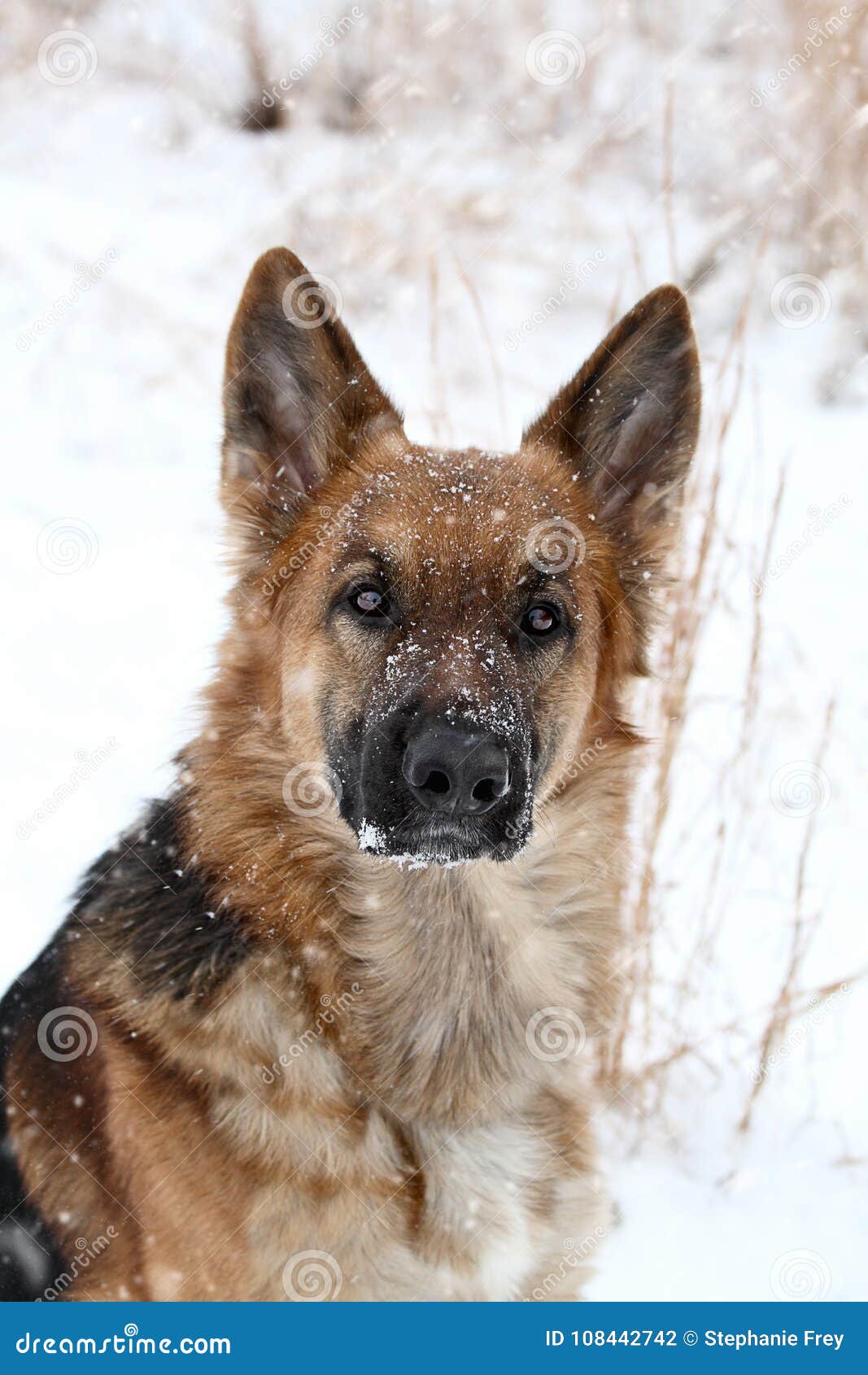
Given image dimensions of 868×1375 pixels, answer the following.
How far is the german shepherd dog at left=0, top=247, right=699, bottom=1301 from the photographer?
2.77 metres

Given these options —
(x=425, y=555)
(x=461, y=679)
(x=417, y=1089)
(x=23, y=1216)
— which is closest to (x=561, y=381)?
(x=425, y=555)

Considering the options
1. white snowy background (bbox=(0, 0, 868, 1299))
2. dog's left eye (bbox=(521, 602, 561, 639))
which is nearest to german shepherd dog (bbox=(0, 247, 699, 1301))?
dog's left eye (bbox=(521, 602, 561, 639))

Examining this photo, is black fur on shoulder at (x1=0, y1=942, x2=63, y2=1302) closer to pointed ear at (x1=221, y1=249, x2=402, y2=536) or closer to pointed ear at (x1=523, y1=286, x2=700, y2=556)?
pointed ear at (x1=221, y1=249, x2=402, y2=536)

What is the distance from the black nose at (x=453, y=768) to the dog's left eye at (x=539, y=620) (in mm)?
573

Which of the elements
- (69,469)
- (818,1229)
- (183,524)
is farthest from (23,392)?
(818,1229)

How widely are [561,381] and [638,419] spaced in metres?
4.41

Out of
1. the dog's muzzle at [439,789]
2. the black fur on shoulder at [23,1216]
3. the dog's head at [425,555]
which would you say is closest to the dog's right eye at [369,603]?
the dog's head at [425,555]

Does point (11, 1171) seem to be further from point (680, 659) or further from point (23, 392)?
point (23, 392)

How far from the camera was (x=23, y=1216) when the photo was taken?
9.84 feet

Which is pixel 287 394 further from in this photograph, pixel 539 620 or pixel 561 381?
pixel 561 381

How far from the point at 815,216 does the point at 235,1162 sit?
7.50 m

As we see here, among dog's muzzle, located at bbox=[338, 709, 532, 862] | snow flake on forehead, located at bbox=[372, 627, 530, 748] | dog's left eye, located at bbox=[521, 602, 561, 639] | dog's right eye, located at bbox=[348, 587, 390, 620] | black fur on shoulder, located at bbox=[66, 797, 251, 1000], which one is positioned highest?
dog's right eye, located at bbox=[348, 587, 390, 620]

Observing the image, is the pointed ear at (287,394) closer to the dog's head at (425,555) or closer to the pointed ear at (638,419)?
the dog's head at (425,555)

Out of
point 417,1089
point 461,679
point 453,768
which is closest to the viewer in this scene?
point 453,768
